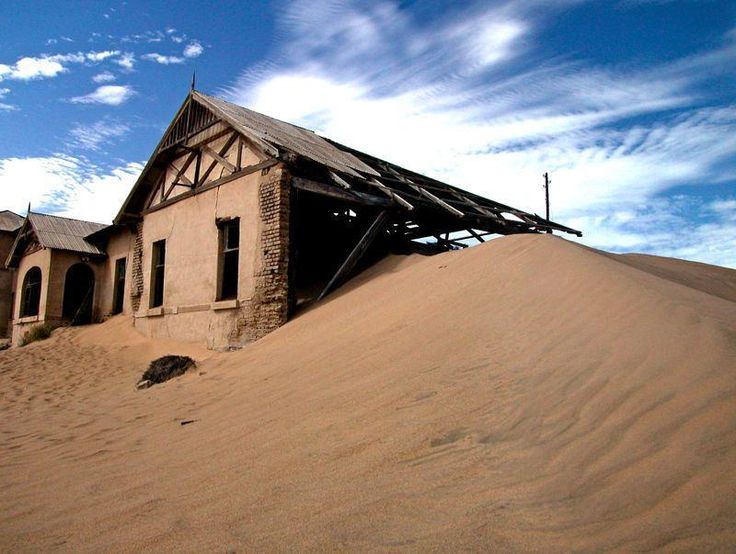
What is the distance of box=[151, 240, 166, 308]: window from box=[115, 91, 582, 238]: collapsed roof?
5.62 feet

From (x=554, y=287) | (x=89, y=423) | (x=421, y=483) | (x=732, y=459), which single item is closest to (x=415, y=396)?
(x=421, y=483)

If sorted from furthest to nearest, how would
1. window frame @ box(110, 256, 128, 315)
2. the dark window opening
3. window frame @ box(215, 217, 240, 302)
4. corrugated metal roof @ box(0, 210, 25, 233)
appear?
corrugated metal roof @ box(0, 210, 25, 233) < window frame @ box(110, 256, 128, 315) < the dark window opening < window frame @ box(215, 217, 240, 302)

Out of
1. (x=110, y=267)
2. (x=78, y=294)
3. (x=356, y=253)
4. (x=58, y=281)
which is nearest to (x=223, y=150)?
(x=356, y=253)

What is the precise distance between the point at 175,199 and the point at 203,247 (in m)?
2.17

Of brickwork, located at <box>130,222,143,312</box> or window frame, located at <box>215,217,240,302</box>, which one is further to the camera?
brickwork, located at <box>130,222,143,312</box>

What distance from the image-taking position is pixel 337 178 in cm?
985

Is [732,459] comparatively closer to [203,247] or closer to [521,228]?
[203,247]

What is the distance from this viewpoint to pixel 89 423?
5258 millimetres

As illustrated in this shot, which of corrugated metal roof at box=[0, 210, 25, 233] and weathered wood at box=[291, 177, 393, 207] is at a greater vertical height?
corrugated metal roof at box=[0, 210, 25, 233]

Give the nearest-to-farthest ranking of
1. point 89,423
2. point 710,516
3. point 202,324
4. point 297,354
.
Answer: point 710,516
point 89,423
point 297,354
point 202,324

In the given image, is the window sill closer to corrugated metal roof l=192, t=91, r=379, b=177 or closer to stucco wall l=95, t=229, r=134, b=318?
corrugated metal roof l=192, t=91, r=379, b=177

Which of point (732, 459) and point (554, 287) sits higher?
point (554, 287)

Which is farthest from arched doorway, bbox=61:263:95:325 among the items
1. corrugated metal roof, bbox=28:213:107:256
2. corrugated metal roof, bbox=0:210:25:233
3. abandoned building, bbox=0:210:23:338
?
corrugated metal roof, bbox=0:210:25:233

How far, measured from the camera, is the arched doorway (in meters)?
16.6
